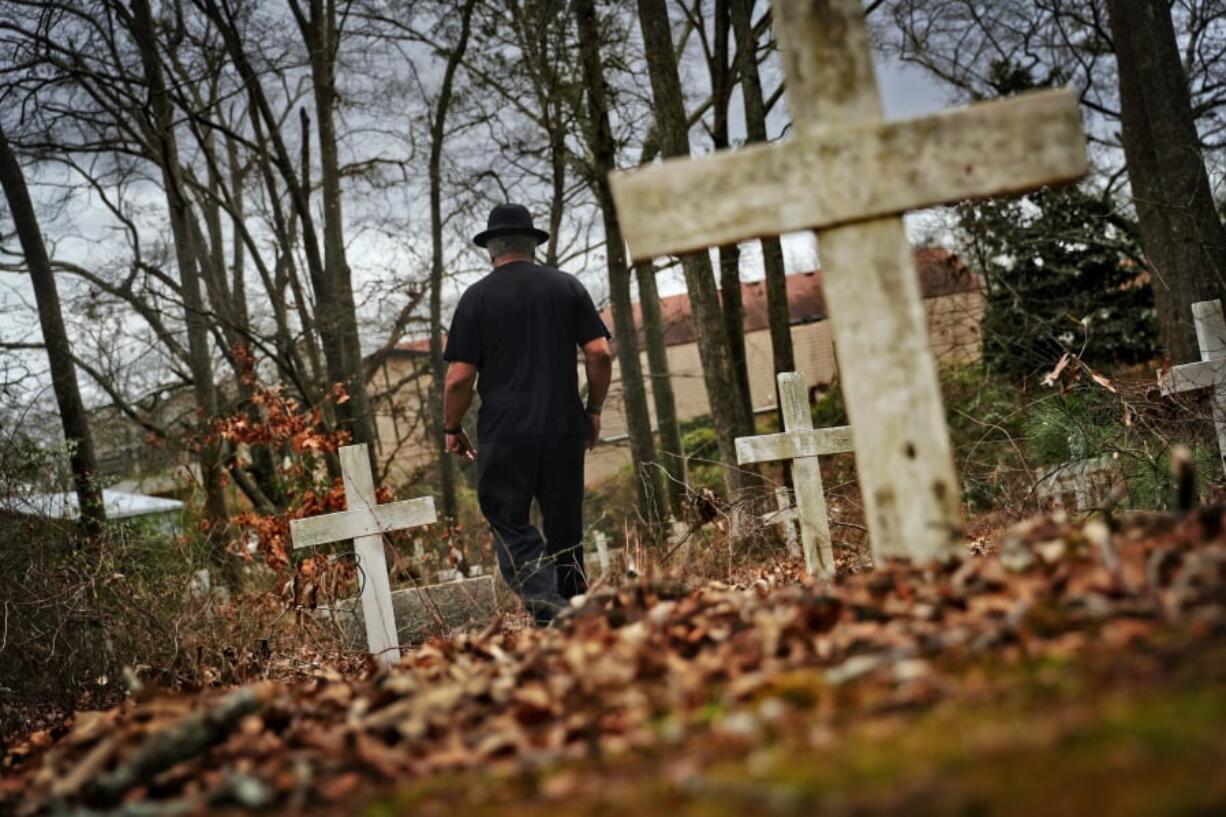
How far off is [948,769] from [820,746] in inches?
11.4

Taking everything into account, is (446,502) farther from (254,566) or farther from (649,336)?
(254,566)

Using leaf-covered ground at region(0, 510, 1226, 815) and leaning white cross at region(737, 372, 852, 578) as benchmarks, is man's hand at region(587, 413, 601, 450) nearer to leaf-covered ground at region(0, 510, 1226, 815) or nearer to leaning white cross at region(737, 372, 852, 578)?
leaning white cross at region(737, 372, 852, 578)

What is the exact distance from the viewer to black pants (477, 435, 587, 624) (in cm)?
594

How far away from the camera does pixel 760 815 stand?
193 cm

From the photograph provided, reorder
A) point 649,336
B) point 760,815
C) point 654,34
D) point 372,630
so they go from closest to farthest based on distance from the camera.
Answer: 1. point 760,815
2. point 372,630
3. point 654,34
4. point 649,336

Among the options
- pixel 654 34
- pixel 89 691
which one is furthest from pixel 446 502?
pixel 89 691

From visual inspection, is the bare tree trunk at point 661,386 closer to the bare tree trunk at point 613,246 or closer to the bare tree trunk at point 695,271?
the bare tree trunk at point 613,246

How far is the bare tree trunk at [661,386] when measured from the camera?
670 inches

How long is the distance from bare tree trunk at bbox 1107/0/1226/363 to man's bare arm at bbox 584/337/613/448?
21.0 feet

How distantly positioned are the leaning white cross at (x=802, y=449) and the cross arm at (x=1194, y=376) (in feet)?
7.14

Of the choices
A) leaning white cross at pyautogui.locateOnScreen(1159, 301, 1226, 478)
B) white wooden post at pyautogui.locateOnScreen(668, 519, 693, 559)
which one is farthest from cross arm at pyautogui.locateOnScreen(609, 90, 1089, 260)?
leaning white cross at pyautogui.locateOnScreen(1159, 301, 1226, 478)

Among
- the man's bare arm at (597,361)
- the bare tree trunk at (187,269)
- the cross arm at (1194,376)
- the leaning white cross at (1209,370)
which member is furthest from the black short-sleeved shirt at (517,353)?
the bare tree trunk at (187,269)

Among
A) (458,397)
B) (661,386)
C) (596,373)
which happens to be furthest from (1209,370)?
(661,386)

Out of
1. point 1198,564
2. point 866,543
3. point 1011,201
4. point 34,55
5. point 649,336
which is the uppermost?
point 34,55
